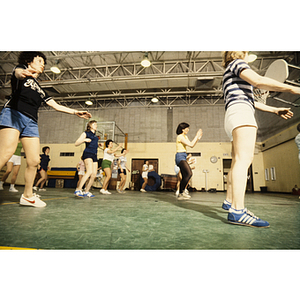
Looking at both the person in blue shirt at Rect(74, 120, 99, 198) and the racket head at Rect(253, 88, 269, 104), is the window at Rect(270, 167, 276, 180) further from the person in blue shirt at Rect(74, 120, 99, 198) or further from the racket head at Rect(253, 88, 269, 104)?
the person in blue shirt at Rect(74, 120, 99, 198)

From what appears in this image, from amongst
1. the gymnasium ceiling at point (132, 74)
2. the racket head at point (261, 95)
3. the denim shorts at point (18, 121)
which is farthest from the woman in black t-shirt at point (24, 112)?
the gymnasium ceiling at point (132, 74)

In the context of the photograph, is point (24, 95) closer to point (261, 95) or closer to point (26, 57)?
point (26, 57)

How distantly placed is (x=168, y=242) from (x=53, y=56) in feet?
26.7

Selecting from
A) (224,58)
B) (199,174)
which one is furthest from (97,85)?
(224,58)

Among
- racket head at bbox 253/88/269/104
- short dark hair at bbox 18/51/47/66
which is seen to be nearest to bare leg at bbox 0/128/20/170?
short dark hair at bbox 18/51/47/66

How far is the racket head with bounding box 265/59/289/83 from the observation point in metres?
2.78

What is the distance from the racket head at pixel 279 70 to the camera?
9.12 ft

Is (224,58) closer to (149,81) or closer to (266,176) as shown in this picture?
(149,81)

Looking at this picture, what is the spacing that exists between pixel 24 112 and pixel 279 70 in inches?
151

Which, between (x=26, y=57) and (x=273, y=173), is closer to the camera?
(x=26, y=57)

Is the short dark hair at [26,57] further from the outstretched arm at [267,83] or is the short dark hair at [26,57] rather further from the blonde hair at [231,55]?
the outstretched arm at [267,83]

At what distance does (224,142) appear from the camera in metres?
10.8

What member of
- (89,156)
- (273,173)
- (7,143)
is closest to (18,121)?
(7,143)

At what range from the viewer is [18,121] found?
1.63 m
